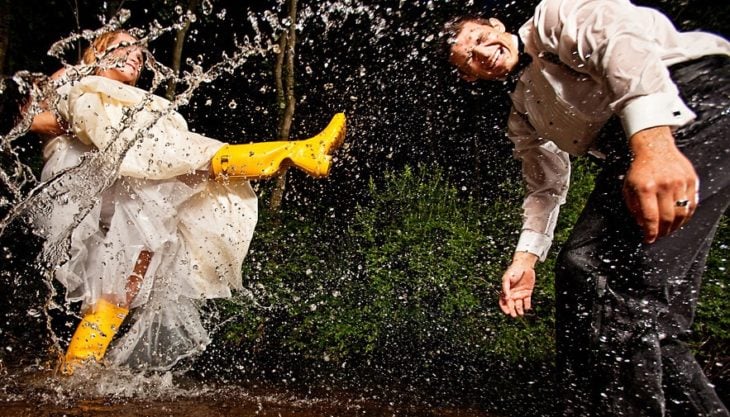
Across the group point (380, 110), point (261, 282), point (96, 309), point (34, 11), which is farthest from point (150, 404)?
point (34, 11)

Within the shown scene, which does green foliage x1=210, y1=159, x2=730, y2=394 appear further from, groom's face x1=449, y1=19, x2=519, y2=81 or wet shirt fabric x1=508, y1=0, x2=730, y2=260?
groom's face x1=449, y1=19, x2=519, y2=81

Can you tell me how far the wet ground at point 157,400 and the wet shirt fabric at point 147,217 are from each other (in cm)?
25

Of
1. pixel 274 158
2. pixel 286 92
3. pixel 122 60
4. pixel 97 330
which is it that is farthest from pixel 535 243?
pixel 286 92

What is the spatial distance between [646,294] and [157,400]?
1.81 metres

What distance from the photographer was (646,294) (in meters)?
1.35

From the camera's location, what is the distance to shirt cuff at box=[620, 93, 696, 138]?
4.09 feet

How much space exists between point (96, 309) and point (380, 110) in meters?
4.18

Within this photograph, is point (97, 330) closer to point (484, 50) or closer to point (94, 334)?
point (94, 334)

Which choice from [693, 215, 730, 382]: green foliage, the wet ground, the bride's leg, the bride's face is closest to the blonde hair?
the bride's face

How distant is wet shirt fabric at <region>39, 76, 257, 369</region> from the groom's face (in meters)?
1.30

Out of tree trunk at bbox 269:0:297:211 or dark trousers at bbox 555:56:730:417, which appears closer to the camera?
dark trousers at bbox 555:56:730:417

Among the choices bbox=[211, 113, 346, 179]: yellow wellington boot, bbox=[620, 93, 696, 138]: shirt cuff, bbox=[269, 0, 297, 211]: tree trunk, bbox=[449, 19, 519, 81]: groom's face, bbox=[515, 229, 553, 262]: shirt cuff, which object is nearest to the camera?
bbox=[620, 93, 696, 138]: shirt cuff

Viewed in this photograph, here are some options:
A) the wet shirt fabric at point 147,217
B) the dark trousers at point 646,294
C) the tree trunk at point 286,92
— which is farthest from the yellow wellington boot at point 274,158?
the tree trunk at point 286,92

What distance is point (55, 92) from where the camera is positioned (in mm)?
2586
